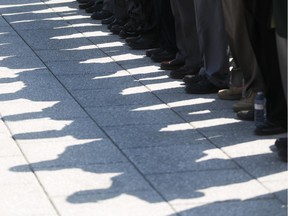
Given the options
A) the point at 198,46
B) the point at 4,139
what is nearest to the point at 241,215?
the point at 4,139

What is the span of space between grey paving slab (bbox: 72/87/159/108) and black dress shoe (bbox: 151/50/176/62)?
3.61 feet

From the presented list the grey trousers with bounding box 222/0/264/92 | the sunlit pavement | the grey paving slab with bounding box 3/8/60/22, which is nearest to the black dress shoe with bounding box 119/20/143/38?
the sunlit pavement

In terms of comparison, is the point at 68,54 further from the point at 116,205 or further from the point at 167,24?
the point at 116,205

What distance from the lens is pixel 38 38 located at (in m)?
13.2

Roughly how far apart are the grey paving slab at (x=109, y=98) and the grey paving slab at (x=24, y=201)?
245cm

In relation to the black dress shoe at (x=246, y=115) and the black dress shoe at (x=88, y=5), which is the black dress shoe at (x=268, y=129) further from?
the black dress shoe at (x=88, y=5)

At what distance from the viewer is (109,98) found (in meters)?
10.1

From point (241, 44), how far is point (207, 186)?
2.27m

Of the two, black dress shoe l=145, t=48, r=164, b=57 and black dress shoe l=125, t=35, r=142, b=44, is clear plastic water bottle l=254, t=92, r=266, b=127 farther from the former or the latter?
black dress shoe l=125, t=35, r=142, b=44

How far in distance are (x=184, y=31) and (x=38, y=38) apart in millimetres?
2963

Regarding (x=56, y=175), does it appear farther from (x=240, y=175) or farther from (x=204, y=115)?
(x=204, y=115)

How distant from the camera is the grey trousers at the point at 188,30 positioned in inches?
418

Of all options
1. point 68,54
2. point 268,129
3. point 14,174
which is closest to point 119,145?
point 14,174

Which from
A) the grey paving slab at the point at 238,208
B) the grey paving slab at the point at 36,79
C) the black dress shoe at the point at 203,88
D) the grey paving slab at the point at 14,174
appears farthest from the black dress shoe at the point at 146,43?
the grey paving slab at the point at 238,208
